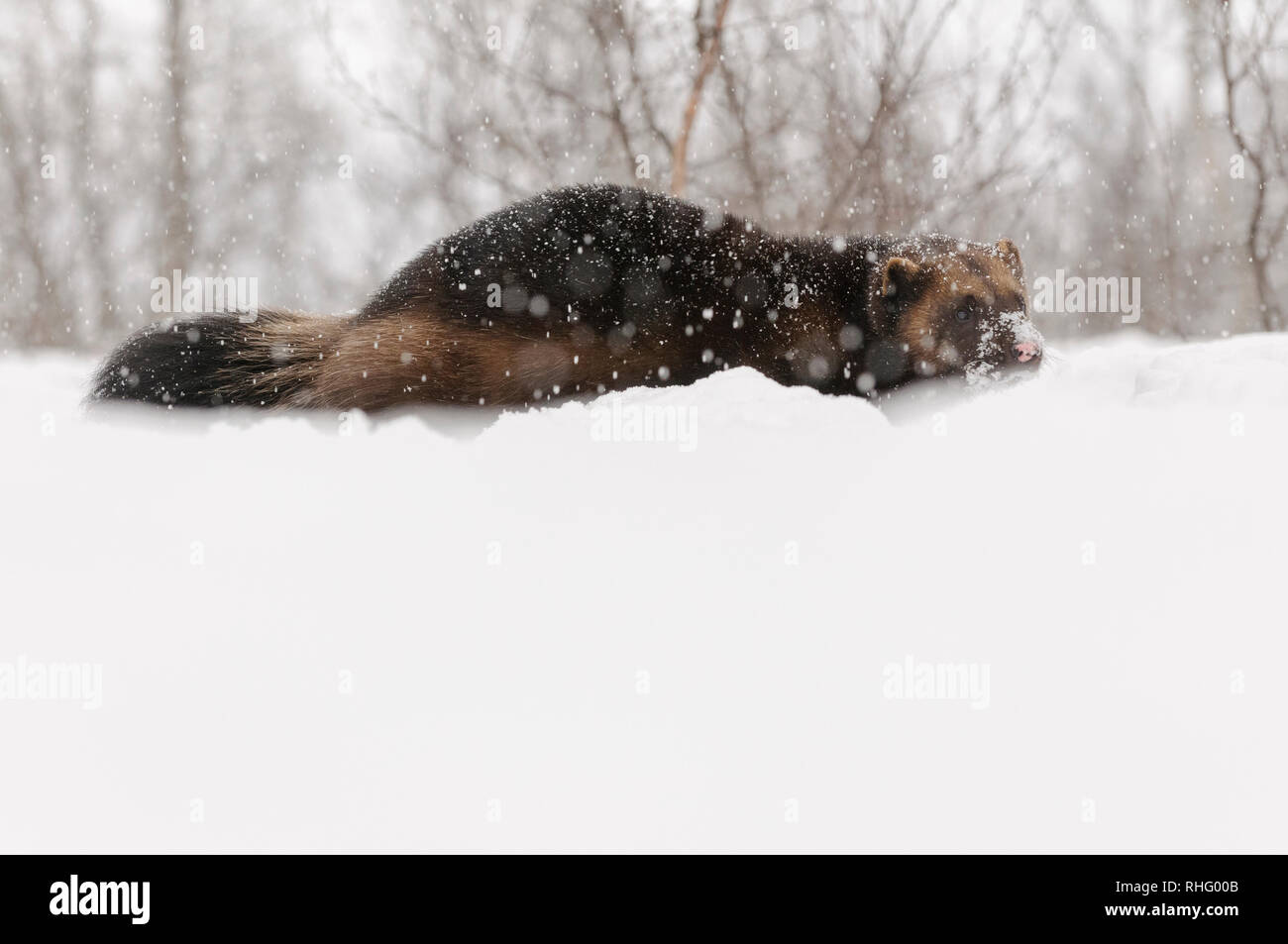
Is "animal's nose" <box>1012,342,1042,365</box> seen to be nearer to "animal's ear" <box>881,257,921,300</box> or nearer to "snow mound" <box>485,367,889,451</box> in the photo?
"animal's ear" <box>881,257,921,300</box>

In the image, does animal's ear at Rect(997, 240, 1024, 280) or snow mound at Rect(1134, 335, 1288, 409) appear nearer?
snow mound at Rect(1134, 335, 1288, 409)

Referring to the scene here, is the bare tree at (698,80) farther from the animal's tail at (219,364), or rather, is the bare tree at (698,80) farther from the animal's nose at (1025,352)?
the animal's tail at (219,364)

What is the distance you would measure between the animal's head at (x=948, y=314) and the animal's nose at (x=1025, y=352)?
0.24ft

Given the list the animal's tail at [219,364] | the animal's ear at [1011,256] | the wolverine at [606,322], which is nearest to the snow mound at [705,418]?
the wolverine at [606,322]

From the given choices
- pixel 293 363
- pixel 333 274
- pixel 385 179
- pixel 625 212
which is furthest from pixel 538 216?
pixel 333 274

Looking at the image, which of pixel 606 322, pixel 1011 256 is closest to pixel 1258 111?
pixel 1011 256

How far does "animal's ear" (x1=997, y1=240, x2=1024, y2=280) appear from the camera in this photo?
4844 millimetres

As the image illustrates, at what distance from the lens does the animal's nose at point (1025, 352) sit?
4395mm

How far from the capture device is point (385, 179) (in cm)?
910

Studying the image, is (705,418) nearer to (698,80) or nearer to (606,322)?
(606,322)

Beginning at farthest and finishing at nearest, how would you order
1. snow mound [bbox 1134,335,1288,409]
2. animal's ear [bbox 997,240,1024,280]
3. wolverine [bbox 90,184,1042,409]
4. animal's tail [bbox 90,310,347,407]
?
1. animal's ear [bbox 997,240,1024,280]
2. animal's tail [bbox 90,310,347,407]
3. wolverine [bbox 90,184,1042,409]
4. snow mound [bbox 1134,335,1288,409]

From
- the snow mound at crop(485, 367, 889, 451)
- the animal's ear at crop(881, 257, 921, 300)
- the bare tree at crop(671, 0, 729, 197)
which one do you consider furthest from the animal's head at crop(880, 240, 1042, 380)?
the bare tree at crop(671, 0, 729, 197)

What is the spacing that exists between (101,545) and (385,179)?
22.4 ft

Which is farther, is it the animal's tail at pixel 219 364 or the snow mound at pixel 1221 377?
the animal's tail at pixel 219 364
